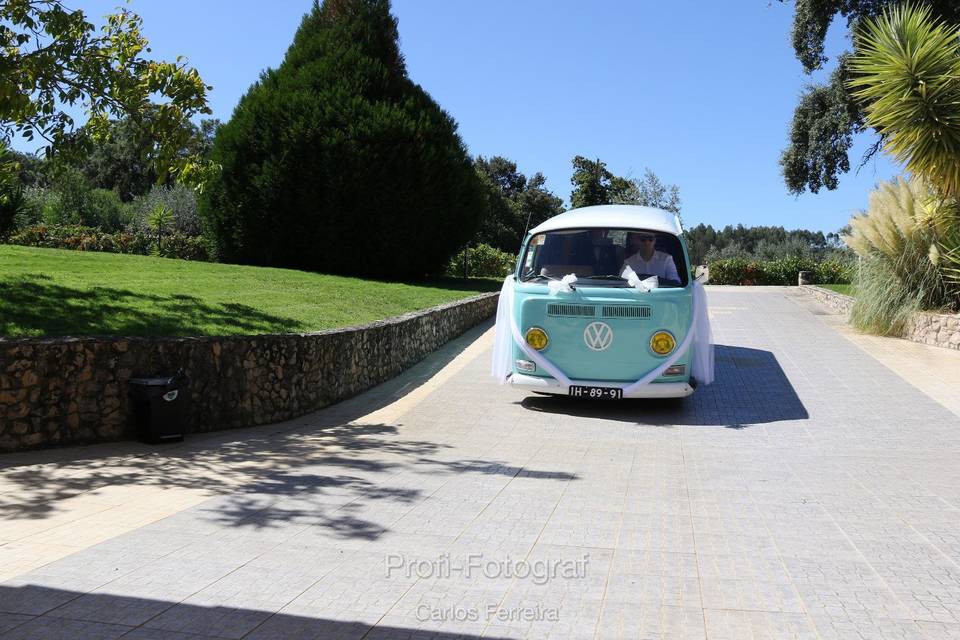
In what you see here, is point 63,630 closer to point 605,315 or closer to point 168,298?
point 605,315

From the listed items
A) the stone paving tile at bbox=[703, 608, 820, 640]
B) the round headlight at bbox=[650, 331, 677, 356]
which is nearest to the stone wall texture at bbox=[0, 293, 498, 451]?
the round headlight at bbox=[650, 331, 677, 356]

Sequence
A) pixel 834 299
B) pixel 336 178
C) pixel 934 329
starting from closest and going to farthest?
pixel 934 329 → pixel 834 299 → pixel 336 178

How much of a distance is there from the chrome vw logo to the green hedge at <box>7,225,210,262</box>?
18434 millimetres

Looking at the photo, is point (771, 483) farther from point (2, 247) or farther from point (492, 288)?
point (492, 288)

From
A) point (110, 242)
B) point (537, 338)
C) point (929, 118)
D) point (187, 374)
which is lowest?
point (187, 374)

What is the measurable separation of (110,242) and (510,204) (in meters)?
38.3

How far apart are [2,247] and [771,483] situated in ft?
52.1

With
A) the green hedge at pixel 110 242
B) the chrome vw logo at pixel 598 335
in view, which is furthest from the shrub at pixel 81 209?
the chrome vw logo at pixel 598 335

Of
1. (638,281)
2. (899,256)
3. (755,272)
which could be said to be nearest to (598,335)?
(638,281)

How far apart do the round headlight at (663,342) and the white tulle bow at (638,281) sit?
57 centimetres

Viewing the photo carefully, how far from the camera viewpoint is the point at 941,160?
1570 cm

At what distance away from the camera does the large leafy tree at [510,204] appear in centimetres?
5816

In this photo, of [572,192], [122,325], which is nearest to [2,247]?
[122,325]

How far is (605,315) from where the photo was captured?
32.7 ft
